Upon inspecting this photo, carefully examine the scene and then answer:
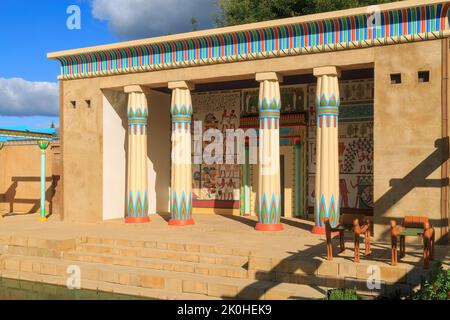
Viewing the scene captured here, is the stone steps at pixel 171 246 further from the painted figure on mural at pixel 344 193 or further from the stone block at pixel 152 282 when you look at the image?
the painted figure on mural at pixel 344 193

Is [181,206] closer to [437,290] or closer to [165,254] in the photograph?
[165,254]

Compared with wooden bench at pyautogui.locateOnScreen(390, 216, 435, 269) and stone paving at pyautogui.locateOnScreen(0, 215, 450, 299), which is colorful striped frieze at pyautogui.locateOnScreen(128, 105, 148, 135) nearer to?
stone paving at pyautogui.locateOnScreen(0, 215, 450, 299)

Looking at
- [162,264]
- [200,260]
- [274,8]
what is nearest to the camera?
[162,264]

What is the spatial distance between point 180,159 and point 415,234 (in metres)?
6.12

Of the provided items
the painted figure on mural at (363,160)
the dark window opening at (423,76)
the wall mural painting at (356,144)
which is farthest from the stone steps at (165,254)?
the painted figure on mural at (363,160)

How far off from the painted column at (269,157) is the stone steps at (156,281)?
10.4 feet

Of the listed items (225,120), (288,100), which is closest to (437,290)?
(288,100)

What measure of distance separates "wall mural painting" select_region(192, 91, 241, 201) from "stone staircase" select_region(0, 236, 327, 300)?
5.19 meters

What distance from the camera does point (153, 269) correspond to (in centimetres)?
887

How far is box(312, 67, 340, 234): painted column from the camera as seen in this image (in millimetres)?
10602

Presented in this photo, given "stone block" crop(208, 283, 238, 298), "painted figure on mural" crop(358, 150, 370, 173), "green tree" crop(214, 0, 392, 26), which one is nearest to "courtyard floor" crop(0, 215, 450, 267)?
"stone block" crop(208, 283, 238, 298)

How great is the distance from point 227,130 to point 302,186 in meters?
2.74

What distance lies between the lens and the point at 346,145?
513 inches
